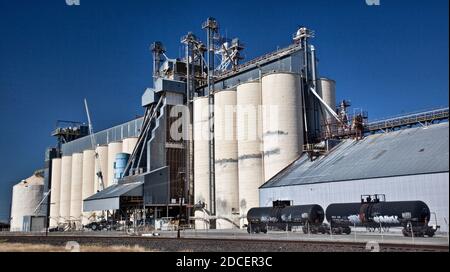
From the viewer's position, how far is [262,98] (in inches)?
2628

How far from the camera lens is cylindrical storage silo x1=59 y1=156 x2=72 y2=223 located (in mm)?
111700

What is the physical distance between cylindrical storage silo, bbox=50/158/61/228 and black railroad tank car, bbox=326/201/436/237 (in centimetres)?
8790

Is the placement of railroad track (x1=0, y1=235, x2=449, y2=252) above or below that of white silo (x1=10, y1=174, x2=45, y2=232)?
below

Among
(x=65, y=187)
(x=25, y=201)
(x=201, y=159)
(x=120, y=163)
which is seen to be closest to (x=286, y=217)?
(x=201, y=159)

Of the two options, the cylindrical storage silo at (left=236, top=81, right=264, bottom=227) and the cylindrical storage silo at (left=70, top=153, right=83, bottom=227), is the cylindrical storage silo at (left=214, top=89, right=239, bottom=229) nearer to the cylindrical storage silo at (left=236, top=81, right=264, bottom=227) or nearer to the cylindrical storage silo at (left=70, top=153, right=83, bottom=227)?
the cylindrical storage silo at (left=236, top=81, right=264, bottom=227)

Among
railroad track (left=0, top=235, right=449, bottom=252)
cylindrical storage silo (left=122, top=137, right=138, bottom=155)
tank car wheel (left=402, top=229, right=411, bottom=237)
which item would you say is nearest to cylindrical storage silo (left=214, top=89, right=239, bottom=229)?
cylindrical storage silo (left=122, top=137, right=138, bottom=155)

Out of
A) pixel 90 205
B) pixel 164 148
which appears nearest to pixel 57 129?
pixel 90 205

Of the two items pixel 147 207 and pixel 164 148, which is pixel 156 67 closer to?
pixel 164 148

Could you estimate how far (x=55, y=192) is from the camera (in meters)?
119

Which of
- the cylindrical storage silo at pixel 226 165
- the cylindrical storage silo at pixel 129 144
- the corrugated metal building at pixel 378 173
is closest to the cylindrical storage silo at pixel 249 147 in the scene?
the cylindrical storage silo at pixel 226 165

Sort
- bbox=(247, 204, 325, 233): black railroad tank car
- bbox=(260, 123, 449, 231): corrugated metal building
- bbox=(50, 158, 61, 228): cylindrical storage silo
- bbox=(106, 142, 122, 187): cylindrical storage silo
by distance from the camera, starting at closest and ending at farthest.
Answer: bbox=(260, 123, 449, 231): corrugated metal building
bbox=(247, 204, 325, 233): black railroad tank car
bbox=(106, 142, 122, 187): cylindrical storage silo
bbox=(50, 158, 61, 228): cylindrical storage silo

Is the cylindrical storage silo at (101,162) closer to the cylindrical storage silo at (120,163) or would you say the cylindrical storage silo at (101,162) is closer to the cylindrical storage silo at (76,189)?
the cylindrical storage silo at (76,189)

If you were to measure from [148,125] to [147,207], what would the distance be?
15722 millimetres

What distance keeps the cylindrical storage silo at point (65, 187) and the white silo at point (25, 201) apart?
14592mm
